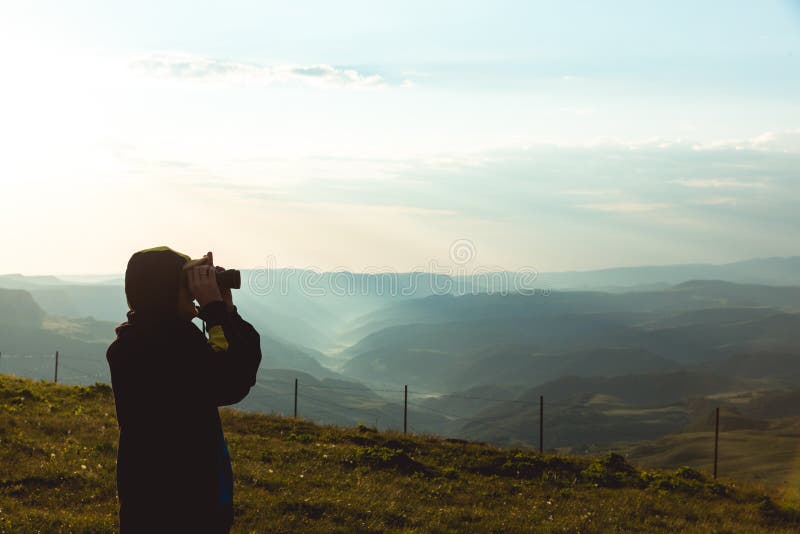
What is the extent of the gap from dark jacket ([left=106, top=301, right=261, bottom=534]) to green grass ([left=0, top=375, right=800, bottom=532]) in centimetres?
699

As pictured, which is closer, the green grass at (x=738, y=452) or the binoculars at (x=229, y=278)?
the binoculars at (x=229, y=278)

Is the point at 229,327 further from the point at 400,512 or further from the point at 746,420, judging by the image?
the point at 746,420

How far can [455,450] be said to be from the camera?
20797 mm

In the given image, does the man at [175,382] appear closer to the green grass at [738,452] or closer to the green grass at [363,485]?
the green grass at [363,485]

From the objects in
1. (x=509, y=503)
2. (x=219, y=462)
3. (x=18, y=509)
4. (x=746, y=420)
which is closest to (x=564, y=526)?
(x=509, y=503)

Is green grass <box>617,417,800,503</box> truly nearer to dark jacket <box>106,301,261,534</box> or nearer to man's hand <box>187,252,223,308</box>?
dark jacket <box>106,301,261,534</box>

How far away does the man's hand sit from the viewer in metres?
4.27

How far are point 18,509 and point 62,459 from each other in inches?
138

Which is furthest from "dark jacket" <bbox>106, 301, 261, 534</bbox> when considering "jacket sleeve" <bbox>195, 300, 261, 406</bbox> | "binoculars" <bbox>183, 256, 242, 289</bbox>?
"binoculars" <bbox>183, 256, 242, 289</bbox>

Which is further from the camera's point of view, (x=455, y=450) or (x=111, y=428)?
(x=455, y=450)

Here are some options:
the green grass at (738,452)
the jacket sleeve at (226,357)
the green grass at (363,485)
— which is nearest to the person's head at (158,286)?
the jacket sleeve at (226,357)

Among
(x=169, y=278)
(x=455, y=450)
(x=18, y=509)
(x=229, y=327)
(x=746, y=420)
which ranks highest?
(x=169, y=278)

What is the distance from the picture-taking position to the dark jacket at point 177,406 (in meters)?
4.23

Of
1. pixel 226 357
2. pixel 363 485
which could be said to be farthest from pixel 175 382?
pixel 363 485
